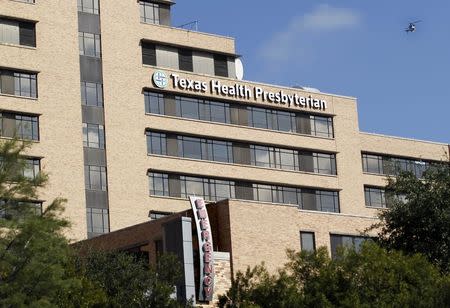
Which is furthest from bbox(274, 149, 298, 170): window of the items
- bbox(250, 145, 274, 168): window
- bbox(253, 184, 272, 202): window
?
bbox(253, 184, 272, 202): window

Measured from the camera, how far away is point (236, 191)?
115m

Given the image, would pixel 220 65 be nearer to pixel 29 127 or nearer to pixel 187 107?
pixel 187 107

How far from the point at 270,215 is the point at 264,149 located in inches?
1530

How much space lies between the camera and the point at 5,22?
106625mm

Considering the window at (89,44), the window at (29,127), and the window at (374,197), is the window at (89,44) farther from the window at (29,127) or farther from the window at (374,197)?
the window at (374,197)

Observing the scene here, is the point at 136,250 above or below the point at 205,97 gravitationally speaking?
below

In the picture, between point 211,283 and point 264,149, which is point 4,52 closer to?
point 264,149

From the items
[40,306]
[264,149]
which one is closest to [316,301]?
[40,306]

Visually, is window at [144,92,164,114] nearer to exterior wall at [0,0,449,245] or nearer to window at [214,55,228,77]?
exterior wall at [0,0,449,245]

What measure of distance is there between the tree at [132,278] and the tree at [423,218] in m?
15.2

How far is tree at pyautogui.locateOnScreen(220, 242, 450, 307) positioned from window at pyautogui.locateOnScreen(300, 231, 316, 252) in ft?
37.0

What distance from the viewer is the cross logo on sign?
369 feet

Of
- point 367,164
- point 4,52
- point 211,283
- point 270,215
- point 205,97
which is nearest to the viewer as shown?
point 211,283

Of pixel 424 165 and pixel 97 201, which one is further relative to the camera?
pixel 424 165
